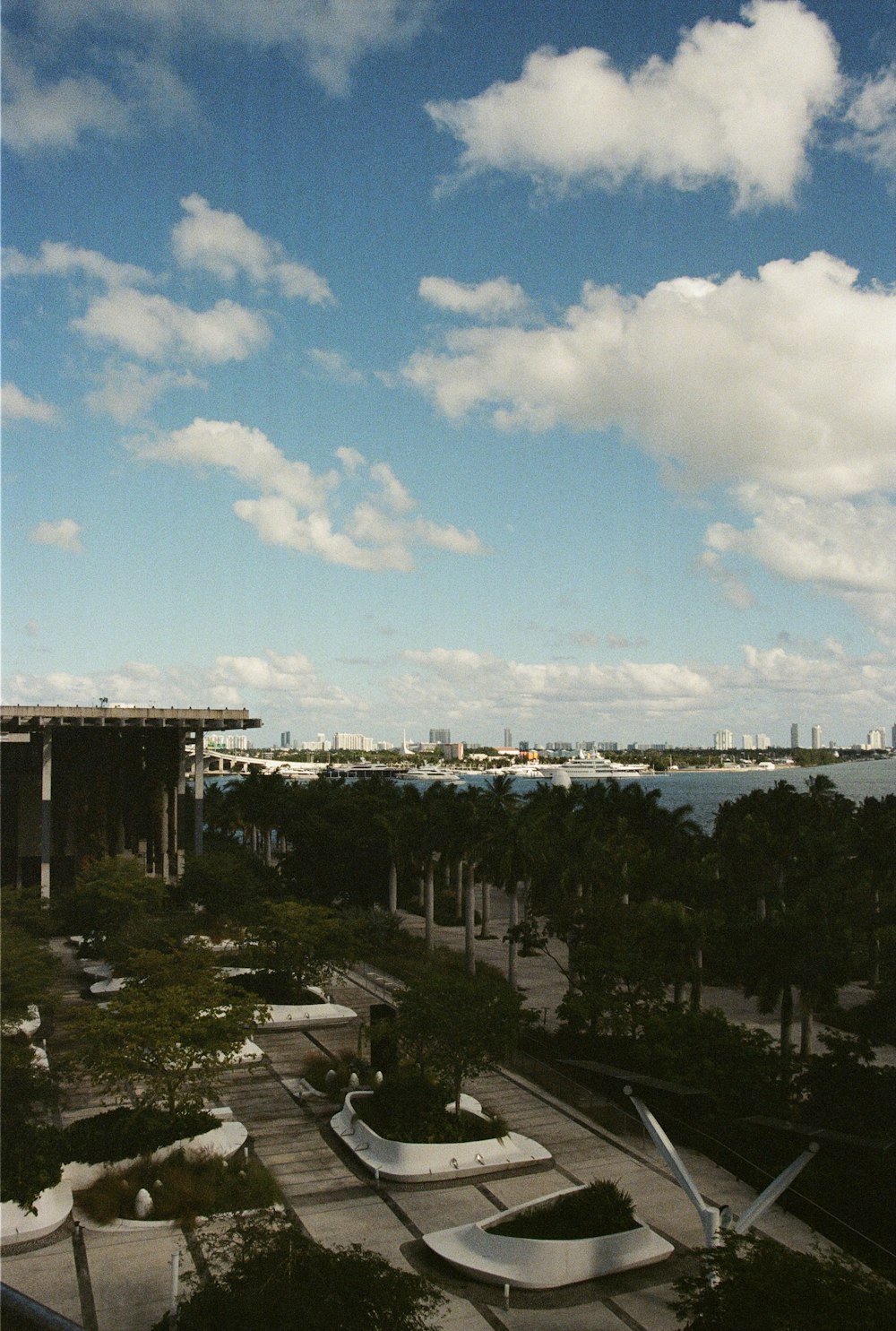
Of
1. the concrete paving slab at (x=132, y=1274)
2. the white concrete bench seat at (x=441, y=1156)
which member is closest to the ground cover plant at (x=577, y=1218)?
the white concrete bench seat at (x=441, y=1156)

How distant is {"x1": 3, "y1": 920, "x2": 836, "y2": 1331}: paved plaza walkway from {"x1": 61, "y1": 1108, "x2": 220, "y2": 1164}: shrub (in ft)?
6.87

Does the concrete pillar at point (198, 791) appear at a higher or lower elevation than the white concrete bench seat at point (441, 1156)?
higher

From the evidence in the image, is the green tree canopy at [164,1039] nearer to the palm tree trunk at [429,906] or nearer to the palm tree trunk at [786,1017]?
the palm tree trunk at [786,1017]

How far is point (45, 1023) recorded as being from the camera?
36.4 metres

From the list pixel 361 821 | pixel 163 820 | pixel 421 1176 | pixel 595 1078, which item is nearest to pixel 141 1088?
pixel 421 1176

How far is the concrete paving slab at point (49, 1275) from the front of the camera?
17.5m

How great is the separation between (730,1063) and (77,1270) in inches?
644

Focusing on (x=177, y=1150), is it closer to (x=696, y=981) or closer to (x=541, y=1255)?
(x=541, y=1255)

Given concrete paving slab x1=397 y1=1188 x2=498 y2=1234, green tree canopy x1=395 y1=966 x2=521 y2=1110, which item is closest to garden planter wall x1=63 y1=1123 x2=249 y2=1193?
concrete paving slab x1=397 y1=1188 x2=498 y2=1234

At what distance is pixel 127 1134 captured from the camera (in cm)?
2341

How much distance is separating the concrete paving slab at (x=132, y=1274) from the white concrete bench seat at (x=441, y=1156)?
542 centimetres

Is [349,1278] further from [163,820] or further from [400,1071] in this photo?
[163,820]

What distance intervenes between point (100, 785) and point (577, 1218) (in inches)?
2245

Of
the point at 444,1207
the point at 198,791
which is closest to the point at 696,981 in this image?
the point at 444,1207
